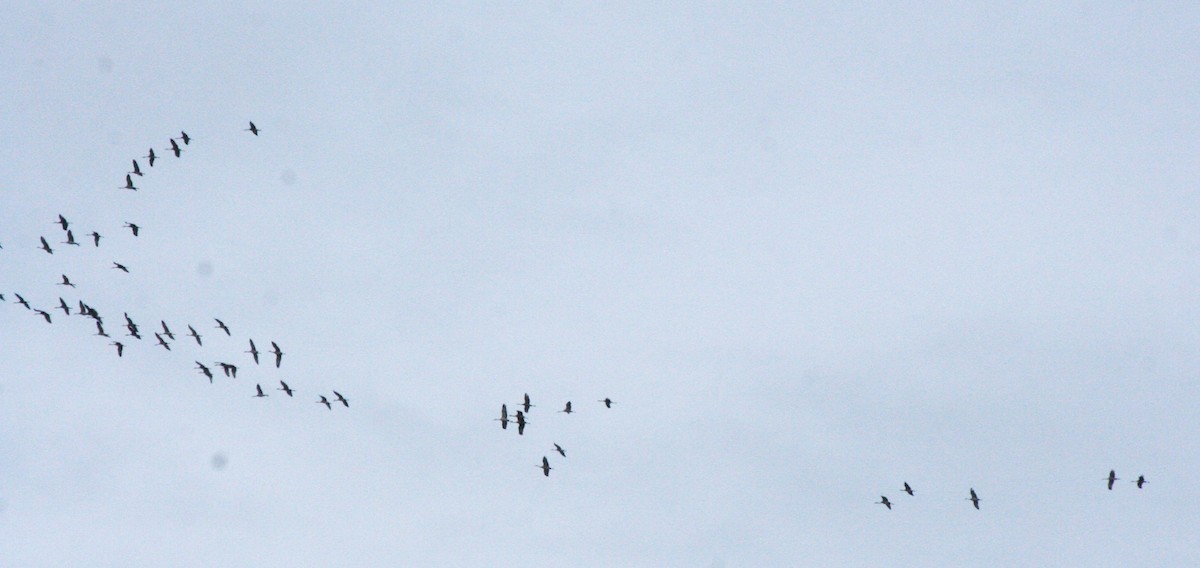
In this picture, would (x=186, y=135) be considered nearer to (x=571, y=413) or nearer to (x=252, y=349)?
(x=252, y=349)

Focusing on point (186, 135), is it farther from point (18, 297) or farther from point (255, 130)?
point (18, 297)

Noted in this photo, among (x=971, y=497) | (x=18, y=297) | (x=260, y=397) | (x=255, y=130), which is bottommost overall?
(x=971, y=497)

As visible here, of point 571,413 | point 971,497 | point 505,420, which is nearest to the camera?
point 505,420

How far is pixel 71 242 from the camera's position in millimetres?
144500

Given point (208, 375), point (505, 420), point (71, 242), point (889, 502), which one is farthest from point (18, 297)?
point (889, 502)

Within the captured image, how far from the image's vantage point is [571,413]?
13975 cm

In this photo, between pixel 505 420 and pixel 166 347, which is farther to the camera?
pixel 166 347

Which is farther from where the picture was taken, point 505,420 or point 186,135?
point 186,135

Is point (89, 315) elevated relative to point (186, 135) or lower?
lower

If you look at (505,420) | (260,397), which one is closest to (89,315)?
(260,397)

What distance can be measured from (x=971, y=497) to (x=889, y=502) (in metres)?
7.70

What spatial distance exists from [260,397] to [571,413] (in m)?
31.1

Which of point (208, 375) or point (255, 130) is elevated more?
point (255, 130)

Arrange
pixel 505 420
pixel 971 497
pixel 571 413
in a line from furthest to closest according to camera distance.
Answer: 1. pixel 971 497
2. pixel 571 413
3. pixel 505 420
